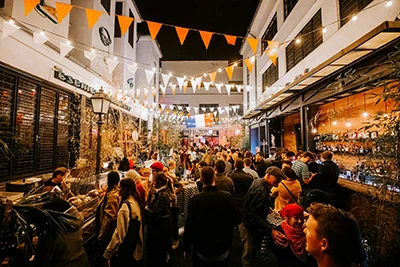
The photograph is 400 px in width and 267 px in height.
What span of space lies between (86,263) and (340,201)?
540 centimetres

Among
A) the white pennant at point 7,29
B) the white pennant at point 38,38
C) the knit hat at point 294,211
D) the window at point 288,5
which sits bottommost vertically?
the knit hat at point 294,211

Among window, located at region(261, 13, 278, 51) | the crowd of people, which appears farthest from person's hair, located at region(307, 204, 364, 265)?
window, located at region(261, 13, 278, 51)

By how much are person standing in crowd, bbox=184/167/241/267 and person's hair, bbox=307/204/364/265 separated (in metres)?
1.34

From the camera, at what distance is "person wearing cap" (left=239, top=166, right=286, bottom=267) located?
280cm

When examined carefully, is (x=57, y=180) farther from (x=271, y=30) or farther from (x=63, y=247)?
(x=271, y=30)

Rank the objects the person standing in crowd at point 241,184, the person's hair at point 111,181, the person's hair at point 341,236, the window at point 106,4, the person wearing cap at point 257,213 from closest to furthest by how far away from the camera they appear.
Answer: the person's hair at point 341,236
the person wearing cap at point 257,213
the person's hair at point 111,181
the person standing in crowd at point 241,184
the window at point 106,4

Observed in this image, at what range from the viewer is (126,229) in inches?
109

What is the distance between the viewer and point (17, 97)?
555 centimetres

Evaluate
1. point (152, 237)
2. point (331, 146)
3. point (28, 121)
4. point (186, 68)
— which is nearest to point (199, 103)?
point (186, 68)

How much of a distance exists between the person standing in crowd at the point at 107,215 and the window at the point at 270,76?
11.6 m

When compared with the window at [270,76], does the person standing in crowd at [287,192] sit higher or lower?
lower

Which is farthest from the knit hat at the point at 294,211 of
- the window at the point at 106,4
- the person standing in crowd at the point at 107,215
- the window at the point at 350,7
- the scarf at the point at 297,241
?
the window at the point at 106,4

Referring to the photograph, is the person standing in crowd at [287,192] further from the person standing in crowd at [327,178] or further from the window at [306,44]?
the window at [306,44]

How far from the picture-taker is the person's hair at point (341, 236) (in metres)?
1.20
